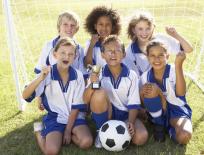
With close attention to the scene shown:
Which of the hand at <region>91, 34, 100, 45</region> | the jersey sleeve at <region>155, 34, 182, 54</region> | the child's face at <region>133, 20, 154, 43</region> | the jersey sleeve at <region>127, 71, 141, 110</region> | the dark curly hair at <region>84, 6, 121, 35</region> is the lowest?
the jersey sleeve at <region>127, 71, 141, 110</region>

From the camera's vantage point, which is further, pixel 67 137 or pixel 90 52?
pixel 90 52

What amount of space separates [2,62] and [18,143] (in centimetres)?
270

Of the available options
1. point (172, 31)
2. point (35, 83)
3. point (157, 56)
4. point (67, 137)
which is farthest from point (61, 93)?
point (172, 31)

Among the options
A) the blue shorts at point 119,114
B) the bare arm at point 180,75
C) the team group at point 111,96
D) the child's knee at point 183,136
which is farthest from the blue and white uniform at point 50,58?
the child's knee at point 183,136

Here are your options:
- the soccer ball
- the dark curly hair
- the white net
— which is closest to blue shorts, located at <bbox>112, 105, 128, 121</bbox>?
the soccer ball

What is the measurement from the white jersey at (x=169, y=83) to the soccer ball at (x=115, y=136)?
489mm

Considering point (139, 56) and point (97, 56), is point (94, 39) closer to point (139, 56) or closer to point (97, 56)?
point (97, 56)

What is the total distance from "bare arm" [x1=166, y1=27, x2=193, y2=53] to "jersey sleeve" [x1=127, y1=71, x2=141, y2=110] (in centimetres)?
55

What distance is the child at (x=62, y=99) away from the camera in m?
3.05

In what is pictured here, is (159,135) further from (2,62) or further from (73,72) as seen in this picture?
(2,62)

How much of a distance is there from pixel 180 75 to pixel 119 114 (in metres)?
0.62

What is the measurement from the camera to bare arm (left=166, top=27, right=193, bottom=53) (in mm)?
3339

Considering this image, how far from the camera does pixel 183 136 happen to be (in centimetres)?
301

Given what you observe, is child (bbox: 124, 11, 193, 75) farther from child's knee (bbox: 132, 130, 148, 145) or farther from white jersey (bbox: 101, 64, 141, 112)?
child's knee (bbox: 132, 130, 148, 145)
